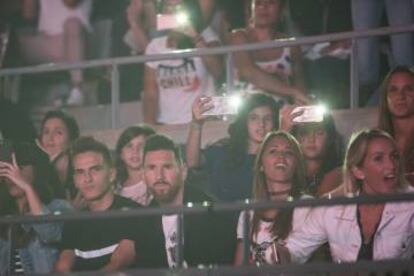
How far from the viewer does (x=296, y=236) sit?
801cm

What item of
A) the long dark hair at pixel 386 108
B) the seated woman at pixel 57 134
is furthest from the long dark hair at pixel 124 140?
the long dark hair at pixel 386 108

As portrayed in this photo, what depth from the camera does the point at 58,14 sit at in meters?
11.6

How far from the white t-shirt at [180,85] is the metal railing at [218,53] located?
349mm

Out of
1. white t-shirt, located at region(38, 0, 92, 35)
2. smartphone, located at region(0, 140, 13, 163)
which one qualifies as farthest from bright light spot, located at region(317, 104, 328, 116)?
white t-shirt, located at region(38, 0, 92, 35)

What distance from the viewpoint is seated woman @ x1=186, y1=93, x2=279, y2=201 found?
9234 millimetres

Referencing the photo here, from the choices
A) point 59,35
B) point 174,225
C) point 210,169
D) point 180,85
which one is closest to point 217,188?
point 210,169

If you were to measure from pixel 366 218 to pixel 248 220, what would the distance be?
2.55 feet

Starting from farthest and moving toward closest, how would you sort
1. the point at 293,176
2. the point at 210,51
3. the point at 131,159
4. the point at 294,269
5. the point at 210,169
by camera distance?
the point at 210,51
the point at 131,159
the point at 210,169
the point at 293,176
the point at 294,269

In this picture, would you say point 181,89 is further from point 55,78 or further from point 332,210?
point 332,210

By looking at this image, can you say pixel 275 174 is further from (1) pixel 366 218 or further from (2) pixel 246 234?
(1) pixel 366 218

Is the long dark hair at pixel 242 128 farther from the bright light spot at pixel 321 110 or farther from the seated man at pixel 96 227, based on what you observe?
the seated man at pixel 96 227

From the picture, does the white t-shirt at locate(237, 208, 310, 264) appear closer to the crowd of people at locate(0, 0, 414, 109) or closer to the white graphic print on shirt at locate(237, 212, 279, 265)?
the white graphic print on shirt at locate(237, 212, 279, 265)

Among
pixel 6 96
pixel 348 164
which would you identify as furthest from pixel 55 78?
pixel 348 164

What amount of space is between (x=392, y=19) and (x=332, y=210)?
2422mm
